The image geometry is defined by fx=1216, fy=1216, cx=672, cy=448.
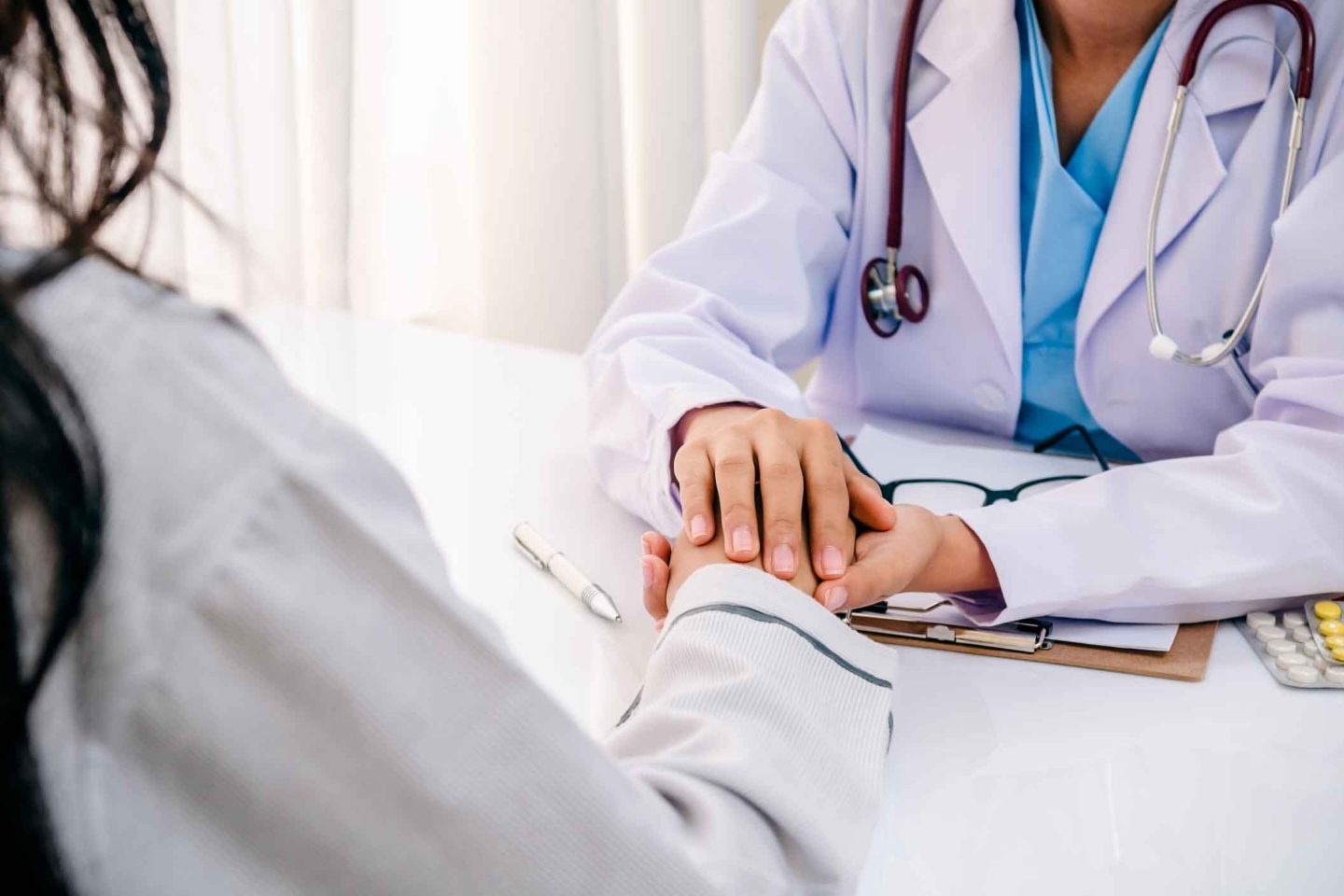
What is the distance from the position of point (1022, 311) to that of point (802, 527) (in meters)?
0.41

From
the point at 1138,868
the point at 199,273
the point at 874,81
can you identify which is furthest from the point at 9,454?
the point at 199,273

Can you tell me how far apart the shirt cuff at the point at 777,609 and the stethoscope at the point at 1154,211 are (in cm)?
46

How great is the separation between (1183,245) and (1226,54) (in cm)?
16

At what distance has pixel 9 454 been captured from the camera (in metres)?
0.27

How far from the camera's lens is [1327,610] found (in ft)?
2.52

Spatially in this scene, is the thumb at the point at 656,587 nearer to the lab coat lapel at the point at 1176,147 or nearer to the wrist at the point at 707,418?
the wrist at the point at 707,418

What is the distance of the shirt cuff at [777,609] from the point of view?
0.61 meters

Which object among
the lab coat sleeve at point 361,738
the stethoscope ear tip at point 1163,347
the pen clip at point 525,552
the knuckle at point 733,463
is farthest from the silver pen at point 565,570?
the stethoscope ear tip at point 1163,347

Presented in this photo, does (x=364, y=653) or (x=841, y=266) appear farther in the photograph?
(x=841, y=266)

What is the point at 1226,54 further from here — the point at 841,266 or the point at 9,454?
the point at 9,454

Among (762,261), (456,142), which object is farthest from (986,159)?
(456,142)

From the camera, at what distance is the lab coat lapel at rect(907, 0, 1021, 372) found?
107 cm

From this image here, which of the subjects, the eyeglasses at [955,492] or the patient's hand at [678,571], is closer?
the patient's hand at [678,571]

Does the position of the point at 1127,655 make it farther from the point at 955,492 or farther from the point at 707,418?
the point at 707,418
